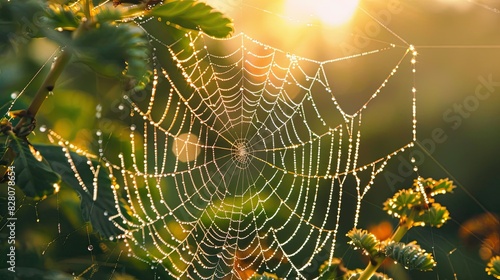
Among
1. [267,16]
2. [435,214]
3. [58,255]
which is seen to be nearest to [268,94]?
[267,16]

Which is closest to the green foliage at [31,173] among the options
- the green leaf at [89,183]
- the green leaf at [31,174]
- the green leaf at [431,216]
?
the green leaf at [31,174]

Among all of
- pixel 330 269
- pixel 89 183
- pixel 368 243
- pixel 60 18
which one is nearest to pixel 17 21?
pixel 60 18

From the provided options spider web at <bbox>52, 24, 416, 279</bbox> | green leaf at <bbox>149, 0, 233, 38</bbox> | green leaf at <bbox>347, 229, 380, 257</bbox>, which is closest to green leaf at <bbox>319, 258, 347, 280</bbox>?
green leaf at <bbox>347, 229, 380, 257</bbox>

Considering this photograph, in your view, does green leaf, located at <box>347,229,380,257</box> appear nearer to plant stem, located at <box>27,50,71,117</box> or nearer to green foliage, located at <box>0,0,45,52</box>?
plant stem, located at <box>27,50,71,117</box>

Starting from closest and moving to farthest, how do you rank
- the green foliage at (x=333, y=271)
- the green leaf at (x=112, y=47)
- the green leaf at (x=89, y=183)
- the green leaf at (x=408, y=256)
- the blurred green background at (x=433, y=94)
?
1. the green leaf at (x=112, y=47)
2. the green leaf at (x=89, y=183)
3. the green leaf at (x=408, y=256)
4. the green foliage at (x=333, y=271)
5. the blurred green background at (x=433, y=94)

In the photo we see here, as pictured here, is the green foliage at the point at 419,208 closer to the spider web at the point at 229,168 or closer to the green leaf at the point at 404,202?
the green leaf at the point at 404,202

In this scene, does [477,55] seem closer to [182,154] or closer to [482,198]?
[482,198]

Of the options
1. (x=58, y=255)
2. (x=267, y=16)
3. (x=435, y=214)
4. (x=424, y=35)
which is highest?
(x=424, y=35)
